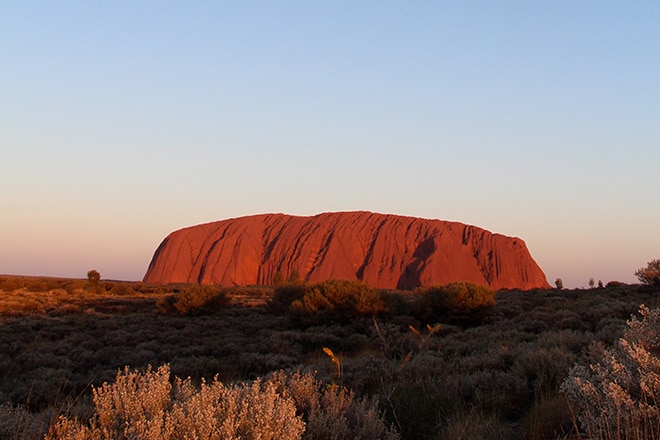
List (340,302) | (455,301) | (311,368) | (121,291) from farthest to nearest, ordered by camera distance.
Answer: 1. (121,291)
2. (455,301)
3. (340,302)
4. (311,368)

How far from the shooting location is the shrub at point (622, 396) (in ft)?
11.7

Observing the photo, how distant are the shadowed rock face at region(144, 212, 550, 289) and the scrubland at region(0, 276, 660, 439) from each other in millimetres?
53995

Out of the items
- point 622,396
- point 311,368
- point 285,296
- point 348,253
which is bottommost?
point 311,368

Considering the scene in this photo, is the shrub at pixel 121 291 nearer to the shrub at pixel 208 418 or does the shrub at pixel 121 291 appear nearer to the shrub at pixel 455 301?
the shrub at pixel 455 301

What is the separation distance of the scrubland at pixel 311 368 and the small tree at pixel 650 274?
1.54ft

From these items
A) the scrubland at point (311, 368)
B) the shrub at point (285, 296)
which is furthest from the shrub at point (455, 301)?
the shrub at point (285, 296)

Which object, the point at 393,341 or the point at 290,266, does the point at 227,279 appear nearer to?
the point at 290,266

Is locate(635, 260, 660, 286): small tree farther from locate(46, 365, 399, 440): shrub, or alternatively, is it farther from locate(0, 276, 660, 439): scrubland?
locate(46, 365, 399, 440): shrub

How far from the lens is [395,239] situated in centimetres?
8712

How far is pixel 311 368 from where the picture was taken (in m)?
7.52

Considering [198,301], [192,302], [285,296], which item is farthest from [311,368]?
[198,301]


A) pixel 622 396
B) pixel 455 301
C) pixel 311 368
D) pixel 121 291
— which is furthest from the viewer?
pixel 121 291

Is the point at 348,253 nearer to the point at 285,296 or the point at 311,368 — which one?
the point at 285,296

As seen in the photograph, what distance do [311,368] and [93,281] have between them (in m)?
41.8
